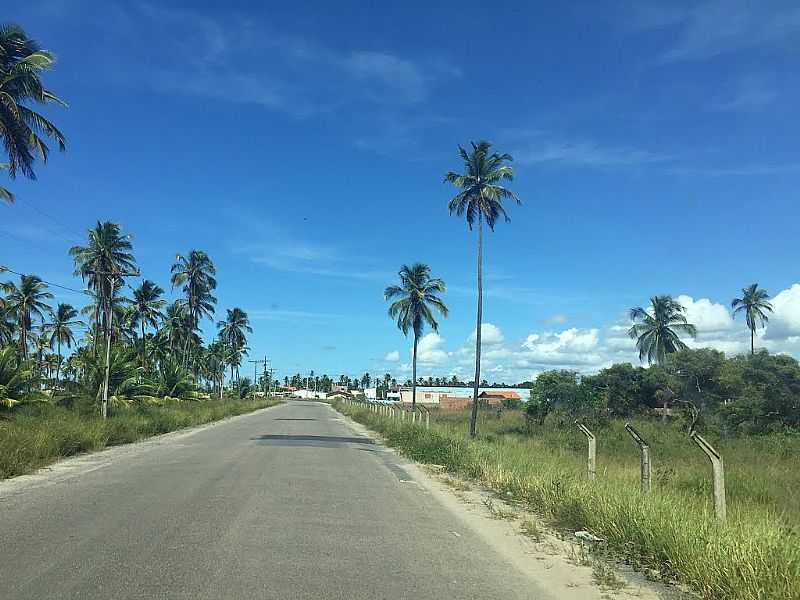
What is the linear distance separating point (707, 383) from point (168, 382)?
126 ft

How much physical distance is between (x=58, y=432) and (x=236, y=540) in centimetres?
1374

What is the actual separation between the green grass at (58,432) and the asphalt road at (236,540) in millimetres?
1362

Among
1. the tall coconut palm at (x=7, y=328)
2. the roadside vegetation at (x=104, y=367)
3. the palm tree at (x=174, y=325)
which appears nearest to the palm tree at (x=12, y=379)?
the roadside vegetation at (x=104, y=367)

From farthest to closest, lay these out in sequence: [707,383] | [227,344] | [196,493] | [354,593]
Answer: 1. [227,344]
2. [707,383]
3. [196,493]
4. [354,593]

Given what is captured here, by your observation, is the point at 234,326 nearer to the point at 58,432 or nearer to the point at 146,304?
the point at 146,304

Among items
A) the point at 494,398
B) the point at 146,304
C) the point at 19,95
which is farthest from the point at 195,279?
the point at 494,398

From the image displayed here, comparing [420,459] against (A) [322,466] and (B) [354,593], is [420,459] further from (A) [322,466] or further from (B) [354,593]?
(B) [354,593]

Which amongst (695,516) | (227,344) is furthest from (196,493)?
(227,344)

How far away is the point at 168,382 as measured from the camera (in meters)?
49.2

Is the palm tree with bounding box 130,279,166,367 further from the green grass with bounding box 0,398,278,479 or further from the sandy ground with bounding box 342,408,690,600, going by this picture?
the sandy ground with bounding box 342,408,690,600

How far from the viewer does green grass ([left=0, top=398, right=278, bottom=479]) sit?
49.7 feet

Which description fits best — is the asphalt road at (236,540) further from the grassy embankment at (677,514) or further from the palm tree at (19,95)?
the palm tree at (19,95)

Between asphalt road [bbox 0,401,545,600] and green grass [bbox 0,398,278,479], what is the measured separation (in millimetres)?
1362

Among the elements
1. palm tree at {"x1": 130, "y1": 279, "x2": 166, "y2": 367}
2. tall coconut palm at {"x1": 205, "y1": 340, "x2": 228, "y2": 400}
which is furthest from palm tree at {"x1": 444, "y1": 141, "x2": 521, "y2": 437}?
tall coconut palm at {"x1": 205, "y1": 340, "x2": 228, "y2": 400}
